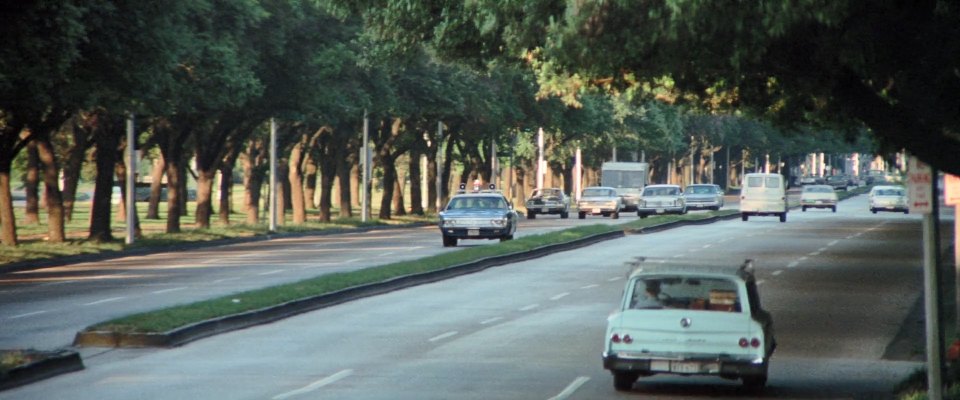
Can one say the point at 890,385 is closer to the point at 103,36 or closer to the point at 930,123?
the point at 930,123

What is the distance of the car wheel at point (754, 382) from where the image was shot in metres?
16.4

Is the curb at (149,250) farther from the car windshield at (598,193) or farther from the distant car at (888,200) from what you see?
the distant car at (888,200)

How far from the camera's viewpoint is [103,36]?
33.5 m

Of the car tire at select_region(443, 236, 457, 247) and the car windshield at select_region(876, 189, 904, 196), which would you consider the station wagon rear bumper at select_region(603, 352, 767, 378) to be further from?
the car windshield at select_region(876, 189, 904, 196)

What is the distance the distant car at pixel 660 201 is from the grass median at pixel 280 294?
3216 cm

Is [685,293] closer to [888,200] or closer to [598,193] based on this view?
[598,193]

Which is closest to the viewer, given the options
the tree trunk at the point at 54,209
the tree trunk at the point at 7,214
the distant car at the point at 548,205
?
the tree trunk at the point at 7,214

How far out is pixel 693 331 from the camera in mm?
16156

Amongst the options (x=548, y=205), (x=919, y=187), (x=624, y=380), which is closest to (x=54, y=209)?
(x=624, y=380)

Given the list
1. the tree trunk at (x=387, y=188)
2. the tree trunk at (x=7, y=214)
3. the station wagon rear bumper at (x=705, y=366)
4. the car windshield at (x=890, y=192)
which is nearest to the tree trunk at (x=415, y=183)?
the tree trunk at (x=387, y=188)

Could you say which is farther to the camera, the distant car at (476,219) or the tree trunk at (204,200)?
the tree trunk at (204,200)

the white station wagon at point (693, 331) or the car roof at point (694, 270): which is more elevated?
the car roof at point (694, 270)

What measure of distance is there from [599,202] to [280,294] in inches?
2037

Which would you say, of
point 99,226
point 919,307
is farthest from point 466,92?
point 919,307
